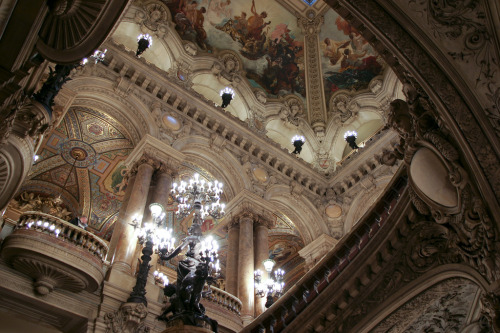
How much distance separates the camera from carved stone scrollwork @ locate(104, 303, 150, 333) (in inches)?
334

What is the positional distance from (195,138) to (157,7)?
532 centimetres

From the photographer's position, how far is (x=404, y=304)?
5.41 meters

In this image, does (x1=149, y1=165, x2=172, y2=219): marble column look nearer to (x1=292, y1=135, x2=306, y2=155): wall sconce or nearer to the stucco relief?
(x1=292, y1=135, x2=306, y2=155): wall sconce

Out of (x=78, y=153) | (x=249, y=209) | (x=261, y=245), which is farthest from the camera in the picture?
(x=78, y=153)

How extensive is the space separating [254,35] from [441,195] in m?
14.7

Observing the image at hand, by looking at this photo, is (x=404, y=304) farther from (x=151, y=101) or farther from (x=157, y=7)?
(x=157, y=7)

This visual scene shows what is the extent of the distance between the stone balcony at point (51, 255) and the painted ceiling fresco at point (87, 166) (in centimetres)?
502

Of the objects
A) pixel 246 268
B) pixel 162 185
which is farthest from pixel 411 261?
pixel 162 185

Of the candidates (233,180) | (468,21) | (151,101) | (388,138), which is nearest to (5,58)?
(468,21)

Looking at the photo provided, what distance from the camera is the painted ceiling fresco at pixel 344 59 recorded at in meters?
17.9

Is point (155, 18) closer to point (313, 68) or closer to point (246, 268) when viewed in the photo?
point (313, 68)

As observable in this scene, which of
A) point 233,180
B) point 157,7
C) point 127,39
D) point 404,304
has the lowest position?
point 404,304

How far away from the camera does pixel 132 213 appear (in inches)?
420

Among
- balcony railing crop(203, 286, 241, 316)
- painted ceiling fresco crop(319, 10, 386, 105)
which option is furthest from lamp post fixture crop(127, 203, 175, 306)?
painted ceiling fresco crop(319, 10, 386, 105)
